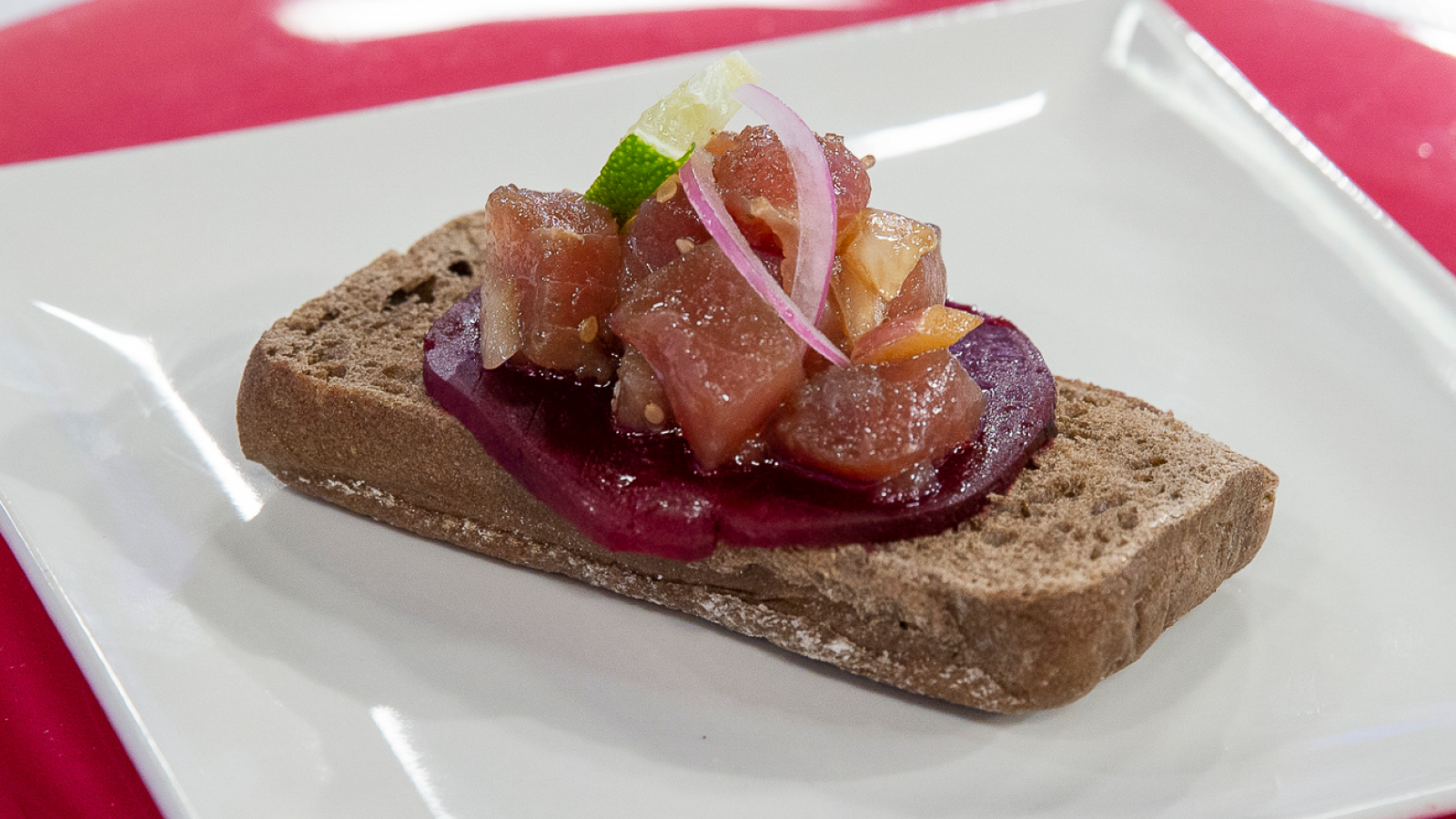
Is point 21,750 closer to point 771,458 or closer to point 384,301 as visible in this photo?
point 384,301

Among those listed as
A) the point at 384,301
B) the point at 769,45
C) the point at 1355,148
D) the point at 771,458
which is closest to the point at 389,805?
the point at 771,458

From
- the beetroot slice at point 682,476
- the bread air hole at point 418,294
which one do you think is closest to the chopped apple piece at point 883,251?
the beetroot slice at point 682,476

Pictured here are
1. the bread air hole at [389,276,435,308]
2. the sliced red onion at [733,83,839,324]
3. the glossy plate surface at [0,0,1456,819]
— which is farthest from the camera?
the bread air hole at [389,276,435,308]

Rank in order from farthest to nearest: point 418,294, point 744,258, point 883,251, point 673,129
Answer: point 418,294 < point 673,129 < point 883,251 < point 744,258

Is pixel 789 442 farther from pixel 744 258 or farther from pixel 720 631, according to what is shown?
pixel 720 631

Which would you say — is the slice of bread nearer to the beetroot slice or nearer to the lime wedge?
the beetroot slice

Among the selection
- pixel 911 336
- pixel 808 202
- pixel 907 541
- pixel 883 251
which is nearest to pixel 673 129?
pixel 808 202

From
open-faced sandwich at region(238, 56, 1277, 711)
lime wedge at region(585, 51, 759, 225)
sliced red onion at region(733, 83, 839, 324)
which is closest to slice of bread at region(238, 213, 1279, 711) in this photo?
open-faced sandwich at region(238, 56, 1277, 711)
